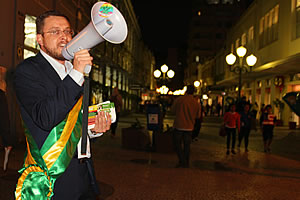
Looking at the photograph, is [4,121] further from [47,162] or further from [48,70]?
[47,162]

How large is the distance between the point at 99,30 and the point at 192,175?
20.4ft

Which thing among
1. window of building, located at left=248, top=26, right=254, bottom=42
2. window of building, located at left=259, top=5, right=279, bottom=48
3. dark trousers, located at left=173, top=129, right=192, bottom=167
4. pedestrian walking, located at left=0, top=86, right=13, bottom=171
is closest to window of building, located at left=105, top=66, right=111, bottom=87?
window of building, located at left=259, top=5, right=279, bottom=48

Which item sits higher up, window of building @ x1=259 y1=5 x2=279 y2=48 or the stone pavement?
window of building @ x1=259 y1=5 x2=279 y2=48

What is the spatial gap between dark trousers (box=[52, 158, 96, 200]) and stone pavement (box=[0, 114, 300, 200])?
2.48 meters

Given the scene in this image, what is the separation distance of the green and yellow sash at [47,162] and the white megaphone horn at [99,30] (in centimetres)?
33

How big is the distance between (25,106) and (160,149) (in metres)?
9.20

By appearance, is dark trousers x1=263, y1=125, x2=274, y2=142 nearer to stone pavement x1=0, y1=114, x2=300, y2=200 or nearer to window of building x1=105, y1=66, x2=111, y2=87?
stone pavement x1=0, y1=114, x2=300, y2=200

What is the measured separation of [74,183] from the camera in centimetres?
201

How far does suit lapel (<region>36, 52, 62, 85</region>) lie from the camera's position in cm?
195

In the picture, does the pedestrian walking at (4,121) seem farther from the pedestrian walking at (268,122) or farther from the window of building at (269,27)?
the window of building at (269,27)

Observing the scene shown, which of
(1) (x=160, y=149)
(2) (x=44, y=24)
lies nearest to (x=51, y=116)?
(2) (x=44, y=24)

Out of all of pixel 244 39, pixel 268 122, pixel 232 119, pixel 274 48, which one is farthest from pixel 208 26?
pixel 232 119

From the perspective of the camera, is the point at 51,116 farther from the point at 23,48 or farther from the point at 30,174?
the point at 23,48

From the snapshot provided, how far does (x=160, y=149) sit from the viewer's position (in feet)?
35.6
